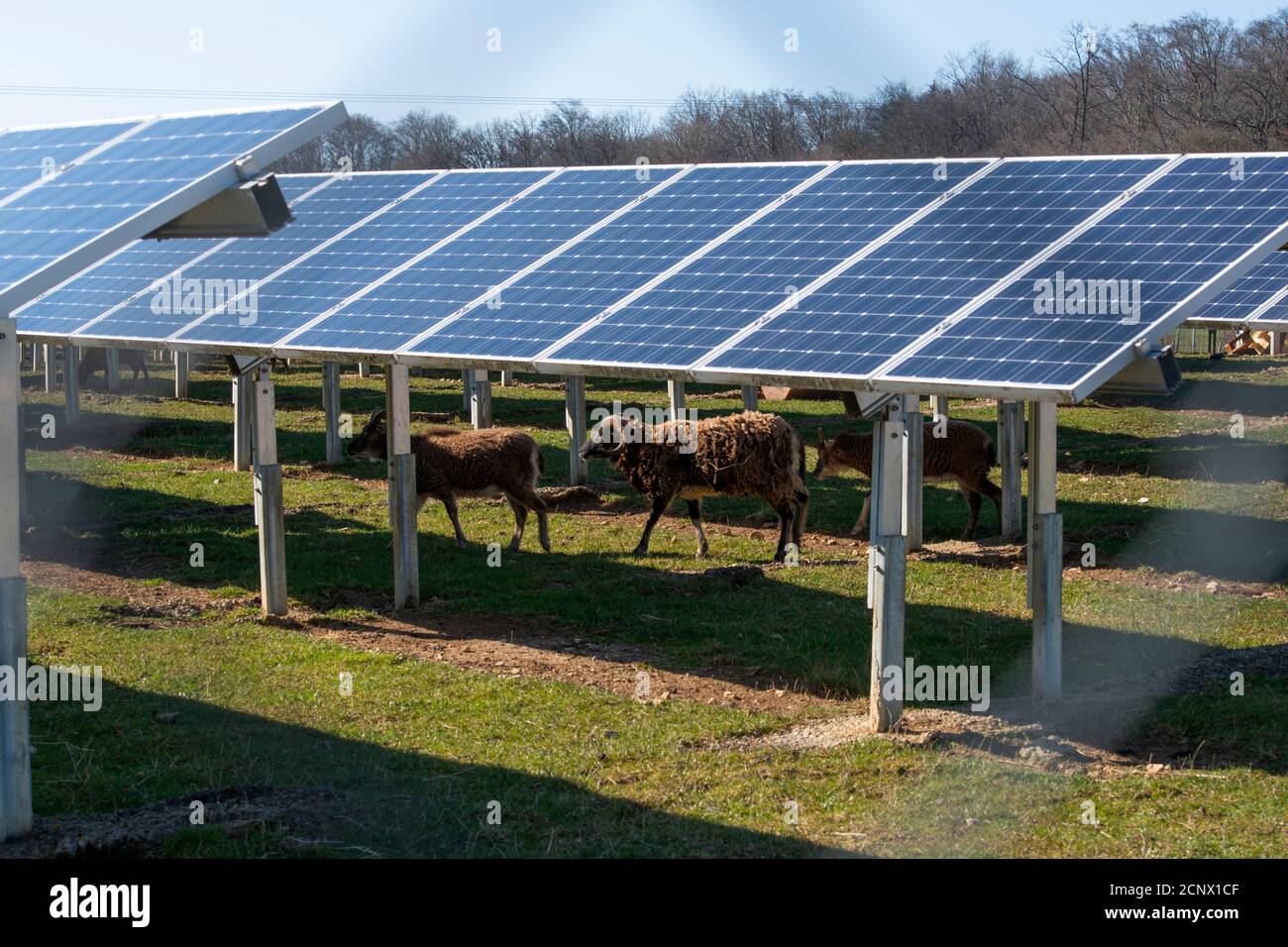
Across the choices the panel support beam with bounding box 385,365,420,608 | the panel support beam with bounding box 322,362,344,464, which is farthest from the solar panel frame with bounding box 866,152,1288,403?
the panel support beam with bounding box 322,362,344,464

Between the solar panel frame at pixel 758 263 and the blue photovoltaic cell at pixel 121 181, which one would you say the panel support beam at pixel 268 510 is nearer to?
the solar panel frame at pixel 758 263

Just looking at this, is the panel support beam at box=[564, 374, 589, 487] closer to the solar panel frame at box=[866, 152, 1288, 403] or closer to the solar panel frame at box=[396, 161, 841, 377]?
the solar panel frame at box=[396, 161, 841, 377]

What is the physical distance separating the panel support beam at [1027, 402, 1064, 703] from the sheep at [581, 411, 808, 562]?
19.0 ft

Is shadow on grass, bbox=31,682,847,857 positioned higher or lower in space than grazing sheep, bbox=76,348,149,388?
lower

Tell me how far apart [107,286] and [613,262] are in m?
6.81

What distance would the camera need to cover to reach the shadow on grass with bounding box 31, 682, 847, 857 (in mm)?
8555

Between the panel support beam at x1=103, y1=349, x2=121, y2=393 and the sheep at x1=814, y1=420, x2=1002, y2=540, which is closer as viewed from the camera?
the sheep at x1=814, y1=420, x2=1002, y2=540

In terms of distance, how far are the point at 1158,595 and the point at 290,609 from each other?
28.1 feet

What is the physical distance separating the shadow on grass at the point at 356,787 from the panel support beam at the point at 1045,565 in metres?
3.59

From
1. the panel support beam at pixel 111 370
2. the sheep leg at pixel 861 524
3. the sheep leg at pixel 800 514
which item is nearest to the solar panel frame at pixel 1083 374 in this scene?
the sheep leg at pixel 800 514

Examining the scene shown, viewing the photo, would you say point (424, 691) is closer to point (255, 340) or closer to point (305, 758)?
point (305, 758)

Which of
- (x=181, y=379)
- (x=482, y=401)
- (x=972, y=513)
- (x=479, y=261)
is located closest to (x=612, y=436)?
(x=479, y=261)
